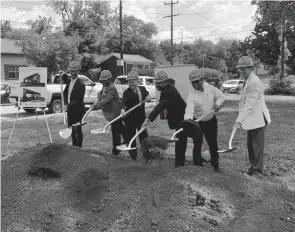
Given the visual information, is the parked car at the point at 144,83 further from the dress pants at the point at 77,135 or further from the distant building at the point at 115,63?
the distant building at the point at 115,63

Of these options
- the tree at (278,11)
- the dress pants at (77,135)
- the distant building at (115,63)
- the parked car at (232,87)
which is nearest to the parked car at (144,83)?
the tree at (278,11)

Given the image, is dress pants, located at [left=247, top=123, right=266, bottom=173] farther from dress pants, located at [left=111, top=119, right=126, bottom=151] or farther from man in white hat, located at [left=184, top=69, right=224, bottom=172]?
dress pants, located at [left=111, top=119, right=126, bottom=151]

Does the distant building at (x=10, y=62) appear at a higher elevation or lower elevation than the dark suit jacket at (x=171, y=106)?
higher

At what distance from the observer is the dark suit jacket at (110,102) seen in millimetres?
6660

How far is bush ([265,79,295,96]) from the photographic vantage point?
91.4ft

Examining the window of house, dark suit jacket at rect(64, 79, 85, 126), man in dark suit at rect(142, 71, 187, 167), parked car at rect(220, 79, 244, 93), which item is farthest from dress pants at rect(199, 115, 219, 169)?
the window of house

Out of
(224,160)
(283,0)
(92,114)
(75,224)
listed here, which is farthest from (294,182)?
(283,0)

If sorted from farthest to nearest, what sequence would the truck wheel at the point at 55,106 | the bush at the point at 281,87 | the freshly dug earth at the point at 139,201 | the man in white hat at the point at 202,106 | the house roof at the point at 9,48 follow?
the house roof at the point at 9,48, the bush at the point at 281,87, the truck wheel at the point at 55,106, the man in white hat at the point at 202,106, the freshly dug earth at the point at 139,201

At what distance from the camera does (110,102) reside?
680 cm

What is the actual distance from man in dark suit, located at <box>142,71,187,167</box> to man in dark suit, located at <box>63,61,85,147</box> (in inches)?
70.9

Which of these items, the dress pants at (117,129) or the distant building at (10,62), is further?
the distant building at (10,62)

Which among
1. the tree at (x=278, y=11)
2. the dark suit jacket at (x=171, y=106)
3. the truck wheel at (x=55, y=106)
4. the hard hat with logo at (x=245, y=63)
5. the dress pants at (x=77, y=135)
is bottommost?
the dress pants at (x=77, y=135)

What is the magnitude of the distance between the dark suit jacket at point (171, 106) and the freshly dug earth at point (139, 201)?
795 millimetres

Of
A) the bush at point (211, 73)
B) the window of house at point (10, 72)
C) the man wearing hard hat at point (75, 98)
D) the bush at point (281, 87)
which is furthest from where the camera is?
the window of house at point (10, 72)
